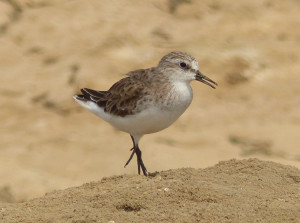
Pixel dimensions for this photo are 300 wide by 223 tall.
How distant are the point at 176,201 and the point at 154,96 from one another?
158 cm

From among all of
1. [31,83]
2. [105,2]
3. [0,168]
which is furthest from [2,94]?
[105,2]

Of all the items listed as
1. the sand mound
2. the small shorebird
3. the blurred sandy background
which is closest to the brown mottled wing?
the small shorebird

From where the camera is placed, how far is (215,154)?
31.6ft

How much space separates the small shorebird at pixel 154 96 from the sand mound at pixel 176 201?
606mm

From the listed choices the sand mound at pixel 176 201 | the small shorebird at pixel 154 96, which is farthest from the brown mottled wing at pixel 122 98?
the sand mound at pixel 176 201

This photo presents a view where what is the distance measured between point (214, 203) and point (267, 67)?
6559 mm

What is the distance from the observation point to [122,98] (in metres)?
7.04

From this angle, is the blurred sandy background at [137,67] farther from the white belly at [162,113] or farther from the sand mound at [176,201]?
the sand mound at [176,201]

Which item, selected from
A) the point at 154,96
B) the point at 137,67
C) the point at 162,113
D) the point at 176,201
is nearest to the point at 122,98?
the point at 154,96

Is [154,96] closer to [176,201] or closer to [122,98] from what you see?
[122,98]

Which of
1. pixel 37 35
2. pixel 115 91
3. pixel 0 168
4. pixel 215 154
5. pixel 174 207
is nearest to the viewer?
pixel 174 207

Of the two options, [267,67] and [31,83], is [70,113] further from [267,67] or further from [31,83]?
[267,67]

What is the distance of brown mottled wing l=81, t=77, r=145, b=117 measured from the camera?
22.6 ft

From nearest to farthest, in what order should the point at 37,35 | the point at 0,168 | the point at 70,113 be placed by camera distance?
the point at 0,168 → the point at 70,113 → the point at 37,35
